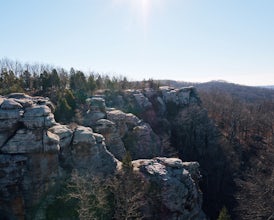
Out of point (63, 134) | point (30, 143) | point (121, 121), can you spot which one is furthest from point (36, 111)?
point (121, 121)

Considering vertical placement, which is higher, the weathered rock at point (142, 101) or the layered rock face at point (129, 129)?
the weathered rock at point (142, 101)

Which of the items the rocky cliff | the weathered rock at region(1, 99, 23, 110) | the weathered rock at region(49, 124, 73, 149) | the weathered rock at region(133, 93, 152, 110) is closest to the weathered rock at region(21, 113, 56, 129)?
the rocky cliff

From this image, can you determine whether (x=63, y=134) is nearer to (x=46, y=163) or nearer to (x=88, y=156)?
(x=88, y=156)

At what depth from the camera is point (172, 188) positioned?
28344 mm

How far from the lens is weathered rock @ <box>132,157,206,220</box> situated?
1091 inches

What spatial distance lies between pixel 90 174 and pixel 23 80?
3489 centimetres

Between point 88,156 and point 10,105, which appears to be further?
point 88,156

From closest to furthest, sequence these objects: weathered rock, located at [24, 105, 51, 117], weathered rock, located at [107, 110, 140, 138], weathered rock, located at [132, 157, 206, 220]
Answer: weathered rock, located at [24, 105, 51, 117] < weathered rock, located at [132, 157, 206, 220] < weathered rock, located at [107, 110, 140, 138]

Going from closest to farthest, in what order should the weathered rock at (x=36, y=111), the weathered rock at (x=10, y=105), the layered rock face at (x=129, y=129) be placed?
1. the weathered rock at (x=10, y=105)
2. the weathered rock at (x=36, y=111)
3. the layered rock face at (x=129, y=129)

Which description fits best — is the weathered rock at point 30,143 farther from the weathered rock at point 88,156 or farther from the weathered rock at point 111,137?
the weathered rock at point 111,137

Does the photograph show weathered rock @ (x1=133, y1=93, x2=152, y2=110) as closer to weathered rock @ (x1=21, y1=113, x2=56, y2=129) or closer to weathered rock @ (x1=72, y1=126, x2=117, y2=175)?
weathered rock @ (x1=72, y1=126, x2=117, y2=175)

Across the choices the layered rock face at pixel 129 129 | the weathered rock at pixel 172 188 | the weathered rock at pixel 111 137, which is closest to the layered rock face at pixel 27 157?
the weathered rock at pixel 172 188

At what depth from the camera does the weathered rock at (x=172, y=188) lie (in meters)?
27.7

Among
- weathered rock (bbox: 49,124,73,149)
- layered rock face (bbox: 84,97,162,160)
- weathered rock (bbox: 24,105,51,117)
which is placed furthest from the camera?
layered rock face (bbox: 84,97,162,160)
